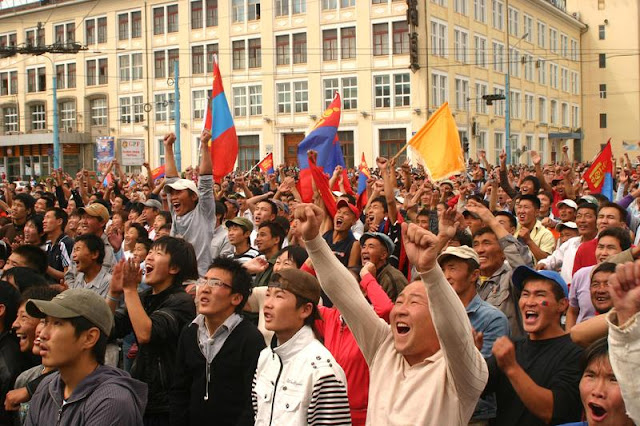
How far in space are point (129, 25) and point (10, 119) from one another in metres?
12.9

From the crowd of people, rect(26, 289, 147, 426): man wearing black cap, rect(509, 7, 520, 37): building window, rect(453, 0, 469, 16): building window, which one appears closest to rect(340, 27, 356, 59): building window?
rect(453, 0, 469, 16): building window

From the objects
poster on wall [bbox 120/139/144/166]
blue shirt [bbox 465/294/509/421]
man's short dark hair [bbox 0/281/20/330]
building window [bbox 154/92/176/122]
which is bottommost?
blue shirt [bbox 465/294/509/421]

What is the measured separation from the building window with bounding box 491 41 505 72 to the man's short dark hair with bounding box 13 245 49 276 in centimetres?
4451

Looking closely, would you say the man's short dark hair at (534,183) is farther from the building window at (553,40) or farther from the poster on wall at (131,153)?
the building window at (553,40)

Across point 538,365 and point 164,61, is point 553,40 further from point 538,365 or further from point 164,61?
point 538,365

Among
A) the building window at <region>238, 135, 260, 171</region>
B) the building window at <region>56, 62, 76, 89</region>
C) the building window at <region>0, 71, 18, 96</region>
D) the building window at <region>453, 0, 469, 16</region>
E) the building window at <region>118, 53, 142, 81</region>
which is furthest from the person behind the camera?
the building window at <region>0, 71, 18, 96</region>

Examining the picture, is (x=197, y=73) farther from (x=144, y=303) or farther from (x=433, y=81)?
(x=144, y=303)

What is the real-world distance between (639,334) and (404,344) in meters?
1.34

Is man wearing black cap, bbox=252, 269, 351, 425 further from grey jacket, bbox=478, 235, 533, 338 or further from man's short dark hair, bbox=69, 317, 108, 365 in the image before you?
grey jacket, bbox=478, 235, 533, 338

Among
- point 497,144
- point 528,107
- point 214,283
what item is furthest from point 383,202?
point 528,107

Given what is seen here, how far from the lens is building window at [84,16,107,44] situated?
48062mm

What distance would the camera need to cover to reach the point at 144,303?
5.06 m

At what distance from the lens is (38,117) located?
170ft

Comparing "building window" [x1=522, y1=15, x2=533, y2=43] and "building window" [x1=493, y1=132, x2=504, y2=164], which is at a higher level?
"building window" [x1=522, y1=15, x2=533, y2=43]
